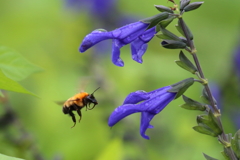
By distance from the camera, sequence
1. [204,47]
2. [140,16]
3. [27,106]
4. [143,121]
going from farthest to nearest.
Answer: [204,47]
[140,16]
[27,106]
[143,121]

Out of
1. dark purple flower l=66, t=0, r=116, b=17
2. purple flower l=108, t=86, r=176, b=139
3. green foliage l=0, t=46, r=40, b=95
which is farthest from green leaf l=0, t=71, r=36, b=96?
dark purple flower l=66, t=0, r=116, b=17

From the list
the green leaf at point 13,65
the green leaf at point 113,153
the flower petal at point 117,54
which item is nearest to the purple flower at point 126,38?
the flower petal at point 117,54

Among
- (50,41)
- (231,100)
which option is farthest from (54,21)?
(231,100)

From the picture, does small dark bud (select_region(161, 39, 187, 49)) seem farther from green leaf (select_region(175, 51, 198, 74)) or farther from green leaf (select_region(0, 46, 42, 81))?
green leaf (select_region(0, 46, 42, 81))

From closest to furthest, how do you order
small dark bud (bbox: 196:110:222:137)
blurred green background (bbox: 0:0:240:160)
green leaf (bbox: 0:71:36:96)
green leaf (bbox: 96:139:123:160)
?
1. green leaf (bbox: 0:71:36:96)
2. small dark bud (bbox: 196:110:222:137)
3. green leaf (bbox: 96:139:123:160)
4. blurred green background (bbox: 0:0:240:160)

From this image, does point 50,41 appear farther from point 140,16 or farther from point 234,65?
point 234,65

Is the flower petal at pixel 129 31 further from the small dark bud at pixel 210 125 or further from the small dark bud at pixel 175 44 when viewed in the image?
the small dark bud at pixel 210 125
